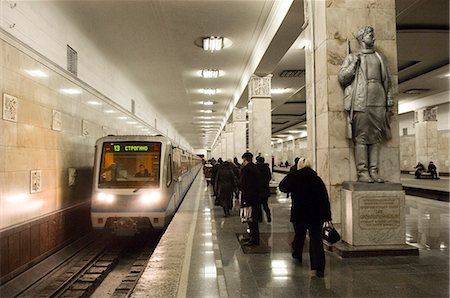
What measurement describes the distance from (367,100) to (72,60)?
815 centimetres

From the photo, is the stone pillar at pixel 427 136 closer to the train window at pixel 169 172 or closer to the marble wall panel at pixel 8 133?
the train window at pixel 169 172

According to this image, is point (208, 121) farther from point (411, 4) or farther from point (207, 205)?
point (411, 4)

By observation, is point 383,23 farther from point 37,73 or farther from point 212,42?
point 37,73

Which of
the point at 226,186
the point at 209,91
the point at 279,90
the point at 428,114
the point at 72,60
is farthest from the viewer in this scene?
the point at 428,114

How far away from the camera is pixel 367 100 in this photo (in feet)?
18.4

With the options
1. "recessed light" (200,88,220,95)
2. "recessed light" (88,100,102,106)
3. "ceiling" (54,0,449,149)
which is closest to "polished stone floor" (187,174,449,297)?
"ceiling" (54,0,449,149)

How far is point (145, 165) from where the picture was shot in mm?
8891

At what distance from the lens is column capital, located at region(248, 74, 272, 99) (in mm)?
14031

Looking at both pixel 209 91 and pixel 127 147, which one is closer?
pixel 127 147

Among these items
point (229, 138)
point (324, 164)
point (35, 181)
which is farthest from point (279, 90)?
point (35, 181)

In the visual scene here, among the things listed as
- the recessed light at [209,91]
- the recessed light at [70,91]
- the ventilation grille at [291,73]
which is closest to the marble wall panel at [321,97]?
the recessed light at [70,91]

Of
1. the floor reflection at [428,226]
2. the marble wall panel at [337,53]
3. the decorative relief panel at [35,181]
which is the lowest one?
the floor reflection at [428,226]

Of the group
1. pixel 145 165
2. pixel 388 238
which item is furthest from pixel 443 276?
pixel 145 165

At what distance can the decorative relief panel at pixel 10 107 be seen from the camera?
5961 mm
